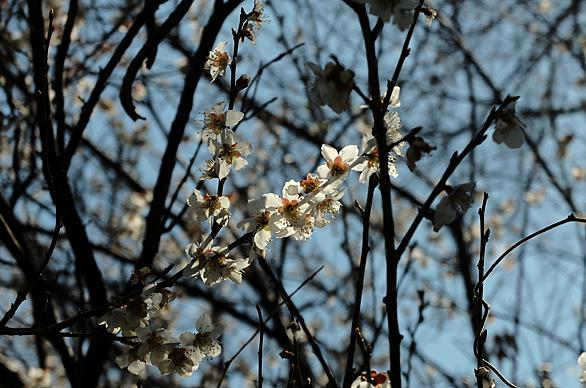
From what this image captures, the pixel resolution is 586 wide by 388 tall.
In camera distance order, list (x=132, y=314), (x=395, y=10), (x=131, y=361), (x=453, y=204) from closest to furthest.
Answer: (x=395, y=10) → (x=453, y=204) → (x=132, y=314) → (x=131, y=361)

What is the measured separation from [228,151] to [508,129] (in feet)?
1.99


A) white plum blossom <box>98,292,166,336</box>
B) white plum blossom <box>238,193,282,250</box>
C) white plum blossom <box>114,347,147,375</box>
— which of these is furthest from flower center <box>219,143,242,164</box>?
white plum blossom <box>114,347,147,375</box>

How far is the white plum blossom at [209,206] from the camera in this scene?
5.65 feet

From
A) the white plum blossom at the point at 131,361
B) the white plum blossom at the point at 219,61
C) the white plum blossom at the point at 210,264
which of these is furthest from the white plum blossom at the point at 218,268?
the white plum blossom at the point at 219,61

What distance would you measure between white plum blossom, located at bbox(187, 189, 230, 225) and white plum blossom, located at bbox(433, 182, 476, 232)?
19.5 inches

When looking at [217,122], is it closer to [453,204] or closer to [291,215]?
[291,215]

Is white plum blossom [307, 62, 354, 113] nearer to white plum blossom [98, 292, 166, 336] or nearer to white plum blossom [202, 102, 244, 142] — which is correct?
white plum blossom [202, 102, 244, 142]

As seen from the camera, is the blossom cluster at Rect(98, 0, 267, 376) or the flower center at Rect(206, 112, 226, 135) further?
the flower center at Rect(206, 112, 226, 135)

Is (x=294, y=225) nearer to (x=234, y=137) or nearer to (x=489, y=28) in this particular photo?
(x=234, y=137)

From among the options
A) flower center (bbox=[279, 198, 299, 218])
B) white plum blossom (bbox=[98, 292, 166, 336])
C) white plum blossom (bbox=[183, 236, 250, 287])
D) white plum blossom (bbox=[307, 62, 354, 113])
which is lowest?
white plum blossom (bbox=[98, 292, 166, 336])

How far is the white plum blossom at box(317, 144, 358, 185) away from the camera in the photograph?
166cm

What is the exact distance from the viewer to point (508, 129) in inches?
57.1

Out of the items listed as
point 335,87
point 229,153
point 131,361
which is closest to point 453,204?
point 335,87

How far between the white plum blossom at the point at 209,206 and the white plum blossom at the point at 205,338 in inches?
10.2
